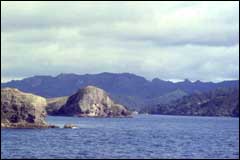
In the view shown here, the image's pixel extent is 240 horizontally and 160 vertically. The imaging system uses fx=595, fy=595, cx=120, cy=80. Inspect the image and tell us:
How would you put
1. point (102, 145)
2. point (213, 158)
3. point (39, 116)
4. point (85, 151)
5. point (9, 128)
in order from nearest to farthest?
point (213, 158) < point (85, 151) < point (102, 145) < point (9, 128) < point (39, 116)

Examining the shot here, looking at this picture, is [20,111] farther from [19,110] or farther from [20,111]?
[19,110]

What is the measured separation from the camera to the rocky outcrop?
182562mm

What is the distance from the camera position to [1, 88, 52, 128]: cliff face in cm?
18256

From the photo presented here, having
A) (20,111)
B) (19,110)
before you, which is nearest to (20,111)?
(20,111)

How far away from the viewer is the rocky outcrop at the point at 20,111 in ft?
599

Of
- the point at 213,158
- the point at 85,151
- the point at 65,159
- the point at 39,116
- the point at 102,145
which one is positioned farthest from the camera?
the point at 39,116

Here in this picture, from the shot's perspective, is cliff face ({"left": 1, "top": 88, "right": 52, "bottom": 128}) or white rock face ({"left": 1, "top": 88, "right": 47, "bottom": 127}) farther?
white rock face ({"left": 1, "top": 88, "right": 47, "bottom": 127})

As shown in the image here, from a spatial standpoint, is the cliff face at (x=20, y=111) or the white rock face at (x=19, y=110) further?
the white rock face at (x=19, y=110)

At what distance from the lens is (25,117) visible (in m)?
185

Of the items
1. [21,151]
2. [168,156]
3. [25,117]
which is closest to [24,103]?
[25,117]

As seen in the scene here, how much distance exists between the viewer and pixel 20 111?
184000mm

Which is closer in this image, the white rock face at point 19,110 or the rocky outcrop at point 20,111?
the rocky outcrop at point 20,111

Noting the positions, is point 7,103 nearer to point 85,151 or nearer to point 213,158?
point 85,151

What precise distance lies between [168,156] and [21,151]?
26.2m
